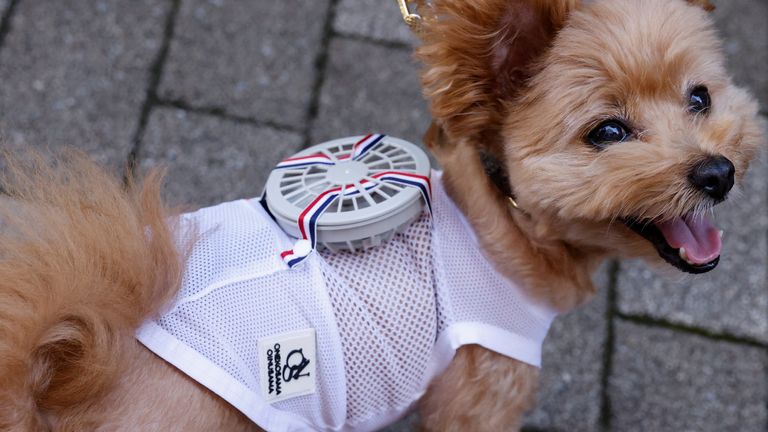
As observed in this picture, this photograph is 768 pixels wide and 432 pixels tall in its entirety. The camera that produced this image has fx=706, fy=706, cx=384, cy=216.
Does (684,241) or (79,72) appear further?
(79,72)

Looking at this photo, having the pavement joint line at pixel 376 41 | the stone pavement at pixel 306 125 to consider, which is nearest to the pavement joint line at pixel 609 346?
the stone pavement at pixel 306 125

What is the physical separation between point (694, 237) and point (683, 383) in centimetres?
86

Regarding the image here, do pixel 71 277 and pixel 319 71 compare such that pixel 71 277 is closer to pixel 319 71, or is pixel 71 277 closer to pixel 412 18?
pixel 412 18

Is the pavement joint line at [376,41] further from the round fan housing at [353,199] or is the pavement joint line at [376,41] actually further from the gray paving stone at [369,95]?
the round fan housing at [353,199]

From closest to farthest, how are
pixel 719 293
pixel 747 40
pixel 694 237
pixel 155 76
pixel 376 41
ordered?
pixel 694 237 < pixel 719 293 < pixel 155 76 < pixel 376 41 < pixel 747 40

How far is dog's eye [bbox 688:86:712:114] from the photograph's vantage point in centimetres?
128

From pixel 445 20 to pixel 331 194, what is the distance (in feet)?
1.15

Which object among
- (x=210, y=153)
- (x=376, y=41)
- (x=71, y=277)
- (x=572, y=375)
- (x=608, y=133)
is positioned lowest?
(x=572, y=375)

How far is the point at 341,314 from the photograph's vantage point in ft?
3.97

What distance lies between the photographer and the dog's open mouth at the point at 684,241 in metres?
1.25

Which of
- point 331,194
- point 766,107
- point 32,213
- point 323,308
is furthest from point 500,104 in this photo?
point 766,107

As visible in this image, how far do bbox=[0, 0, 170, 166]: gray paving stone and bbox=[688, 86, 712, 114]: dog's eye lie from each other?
5.13ft

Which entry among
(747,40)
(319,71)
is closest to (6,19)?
(319,71)

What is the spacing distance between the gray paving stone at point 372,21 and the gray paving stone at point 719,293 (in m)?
1.09
